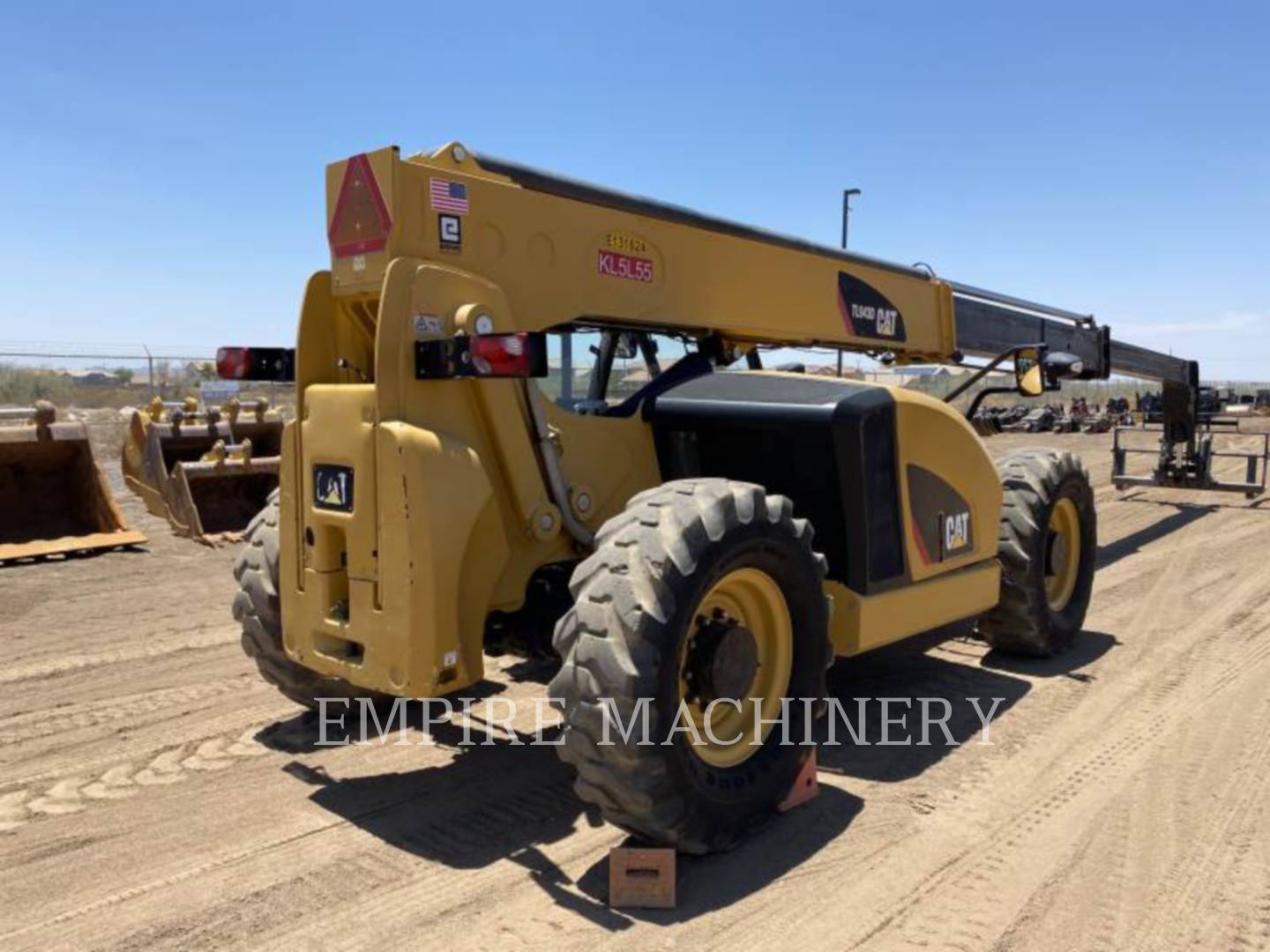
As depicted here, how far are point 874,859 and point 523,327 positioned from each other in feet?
8.17

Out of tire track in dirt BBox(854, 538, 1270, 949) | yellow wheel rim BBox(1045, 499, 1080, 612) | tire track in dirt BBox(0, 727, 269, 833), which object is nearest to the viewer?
tire track in dirt BBox(854, 538, 1270, 949)

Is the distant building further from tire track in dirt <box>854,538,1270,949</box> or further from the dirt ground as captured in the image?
tire track in dirt <box>854,538,1270,949</box>

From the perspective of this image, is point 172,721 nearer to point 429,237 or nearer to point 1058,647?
point 429,237

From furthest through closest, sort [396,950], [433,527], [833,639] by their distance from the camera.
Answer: [833,639], [433,527], [396,950]

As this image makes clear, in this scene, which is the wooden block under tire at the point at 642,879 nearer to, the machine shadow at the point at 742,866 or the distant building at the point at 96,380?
the machine shadow at the point at 742,866

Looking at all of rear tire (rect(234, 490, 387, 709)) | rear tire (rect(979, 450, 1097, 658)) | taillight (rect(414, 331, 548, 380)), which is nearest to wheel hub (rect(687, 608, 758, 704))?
taillight (rect(414, 331, 548, 380))

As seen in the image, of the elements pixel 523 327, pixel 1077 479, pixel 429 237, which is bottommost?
pixel 1077 479

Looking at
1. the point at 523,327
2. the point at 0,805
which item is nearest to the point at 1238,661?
the point at 523,327

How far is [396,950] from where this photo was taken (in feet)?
10.1

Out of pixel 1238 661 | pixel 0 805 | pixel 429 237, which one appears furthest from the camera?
pixel 1238 661

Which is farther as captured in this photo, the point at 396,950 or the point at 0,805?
the point at 0,805

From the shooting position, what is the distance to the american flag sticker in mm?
3889

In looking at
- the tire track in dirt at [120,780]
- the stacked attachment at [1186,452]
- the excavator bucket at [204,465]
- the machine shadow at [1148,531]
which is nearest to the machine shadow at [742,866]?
the tire track in dirt at [120,780]

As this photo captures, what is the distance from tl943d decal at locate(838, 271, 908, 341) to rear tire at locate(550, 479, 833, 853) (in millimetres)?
2437
